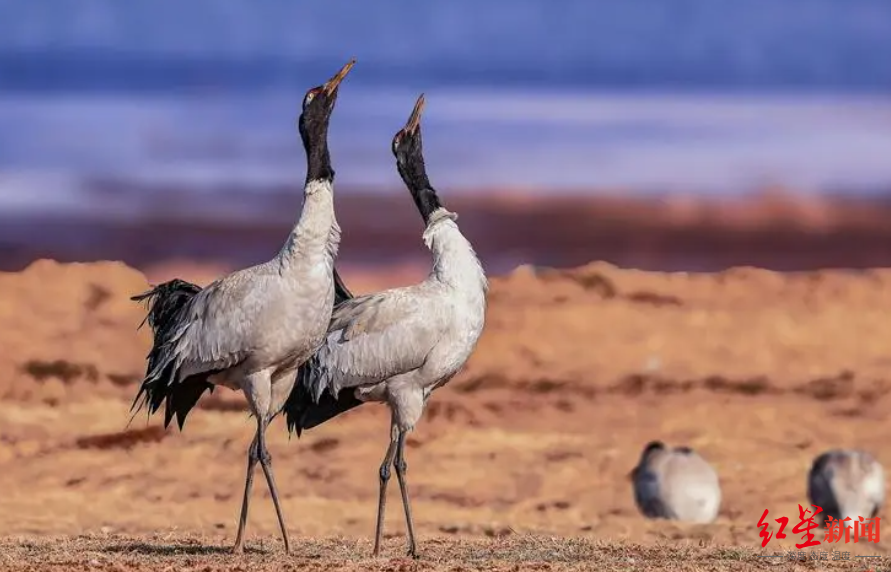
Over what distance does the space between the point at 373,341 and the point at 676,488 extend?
46.0 feet

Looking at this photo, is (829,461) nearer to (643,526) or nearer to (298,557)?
(643,526)

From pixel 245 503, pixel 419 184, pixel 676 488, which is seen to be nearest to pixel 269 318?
pixel 245 503

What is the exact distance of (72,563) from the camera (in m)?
14.9

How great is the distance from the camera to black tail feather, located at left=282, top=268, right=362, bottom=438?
17.4 metres

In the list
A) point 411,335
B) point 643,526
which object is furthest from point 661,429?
point 411,335

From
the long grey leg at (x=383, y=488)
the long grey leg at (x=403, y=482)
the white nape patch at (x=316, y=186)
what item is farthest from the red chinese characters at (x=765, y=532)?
the white nape patch at (x=316, y=186)

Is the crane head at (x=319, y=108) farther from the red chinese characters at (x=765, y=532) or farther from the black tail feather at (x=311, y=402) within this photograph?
the red chinese characters at (x=765, y=532)

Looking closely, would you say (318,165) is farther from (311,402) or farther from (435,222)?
(311,402)

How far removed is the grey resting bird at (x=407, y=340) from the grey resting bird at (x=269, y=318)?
2.73ft

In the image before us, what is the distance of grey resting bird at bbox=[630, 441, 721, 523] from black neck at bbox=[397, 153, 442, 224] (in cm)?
1328

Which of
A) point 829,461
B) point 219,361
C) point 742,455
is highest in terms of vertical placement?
point 742,455

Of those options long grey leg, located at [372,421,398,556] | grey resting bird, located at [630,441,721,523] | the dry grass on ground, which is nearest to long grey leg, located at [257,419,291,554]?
the dry grass on ground

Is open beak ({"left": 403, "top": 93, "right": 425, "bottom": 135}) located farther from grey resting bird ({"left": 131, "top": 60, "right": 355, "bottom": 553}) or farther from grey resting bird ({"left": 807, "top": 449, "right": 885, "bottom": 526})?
grey resting bird ({"left": 807, "top": 449, "right": 885, "bottom": 526})

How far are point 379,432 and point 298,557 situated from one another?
37.7 m
